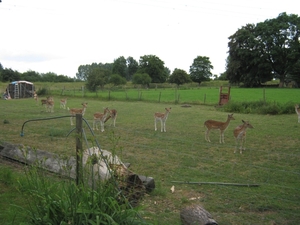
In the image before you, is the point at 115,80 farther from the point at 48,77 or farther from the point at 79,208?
the point at 79,208

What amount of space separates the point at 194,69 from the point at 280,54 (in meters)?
41.4

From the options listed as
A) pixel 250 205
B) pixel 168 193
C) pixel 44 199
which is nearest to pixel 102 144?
pixel 168 193

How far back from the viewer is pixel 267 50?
209ft

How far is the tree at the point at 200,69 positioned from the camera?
101188mm

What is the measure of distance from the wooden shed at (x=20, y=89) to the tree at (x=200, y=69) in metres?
65.4

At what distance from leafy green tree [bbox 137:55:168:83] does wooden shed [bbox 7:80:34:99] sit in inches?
2046

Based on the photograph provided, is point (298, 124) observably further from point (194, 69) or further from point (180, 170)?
point (194, 69)

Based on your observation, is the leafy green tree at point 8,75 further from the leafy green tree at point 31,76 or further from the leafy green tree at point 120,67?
the leafy green tree at point 120,67

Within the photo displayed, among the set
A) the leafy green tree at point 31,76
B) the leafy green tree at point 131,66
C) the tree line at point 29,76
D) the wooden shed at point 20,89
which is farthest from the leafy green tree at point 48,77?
the wooden shed at point 20,89

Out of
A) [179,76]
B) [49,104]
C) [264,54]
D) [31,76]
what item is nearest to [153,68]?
[179,76]

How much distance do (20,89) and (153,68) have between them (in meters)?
55.6

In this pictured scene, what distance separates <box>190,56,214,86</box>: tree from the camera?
10119 centimetres

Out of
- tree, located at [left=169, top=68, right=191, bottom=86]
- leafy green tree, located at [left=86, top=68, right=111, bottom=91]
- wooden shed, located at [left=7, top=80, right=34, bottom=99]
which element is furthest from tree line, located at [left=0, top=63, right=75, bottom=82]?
tree, located at [left=169, top=68, right=191, bottom=86]

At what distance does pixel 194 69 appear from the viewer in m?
102
